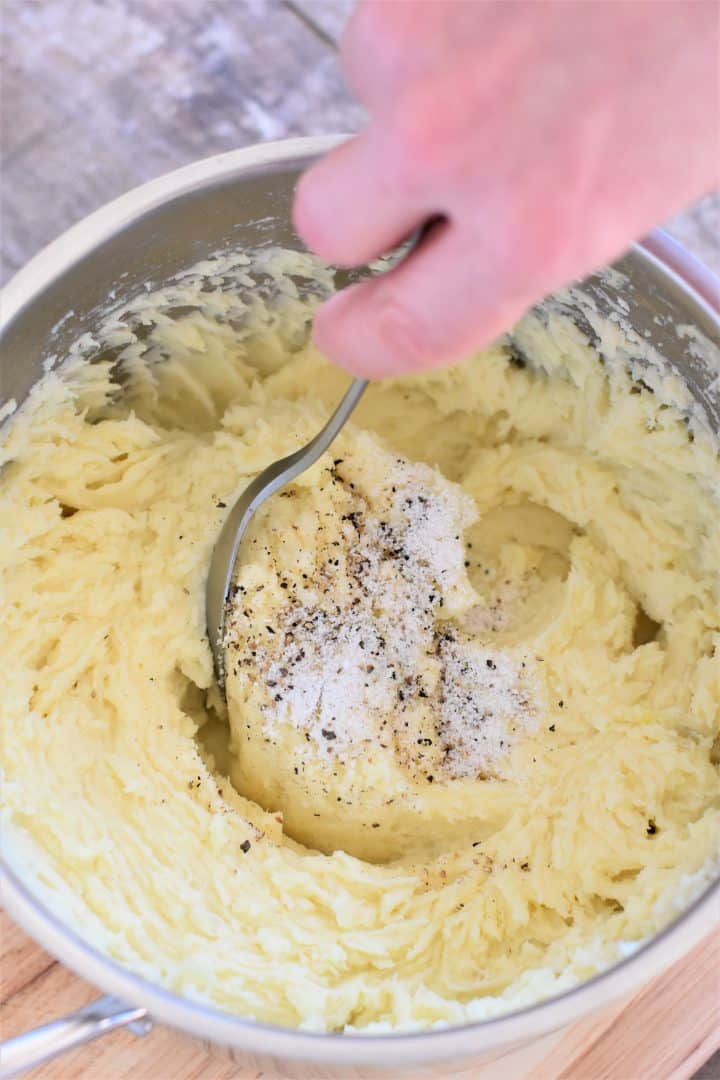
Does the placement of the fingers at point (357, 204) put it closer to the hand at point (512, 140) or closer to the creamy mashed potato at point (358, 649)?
the hand at point (512, 140)

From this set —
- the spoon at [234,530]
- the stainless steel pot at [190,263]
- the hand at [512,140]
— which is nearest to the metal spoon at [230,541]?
the spoon at [234,530]

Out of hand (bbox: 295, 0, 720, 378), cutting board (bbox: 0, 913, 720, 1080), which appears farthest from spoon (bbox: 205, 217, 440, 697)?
hand (bbox: 295, 0, 720, 378)

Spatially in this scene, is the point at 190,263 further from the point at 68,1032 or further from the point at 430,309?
the point at 68,1032

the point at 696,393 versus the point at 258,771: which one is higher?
the point at 696,393

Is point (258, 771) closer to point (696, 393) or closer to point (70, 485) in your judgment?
point (70, 485)

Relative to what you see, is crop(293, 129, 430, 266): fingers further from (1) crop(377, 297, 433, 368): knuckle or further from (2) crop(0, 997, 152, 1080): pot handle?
(2) crop(0, 997, 152, 1080): pot handle

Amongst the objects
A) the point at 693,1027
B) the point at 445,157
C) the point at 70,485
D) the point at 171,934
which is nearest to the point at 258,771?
the point at 171,934

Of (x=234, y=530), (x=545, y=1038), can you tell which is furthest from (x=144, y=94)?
(x=545, y=1038)
